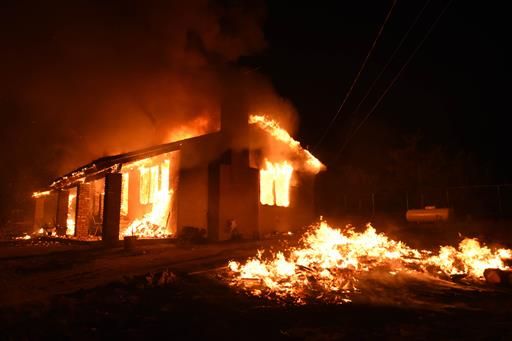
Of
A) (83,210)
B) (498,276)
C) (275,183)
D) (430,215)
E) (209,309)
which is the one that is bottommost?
(209,309)

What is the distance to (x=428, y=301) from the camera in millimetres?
7527

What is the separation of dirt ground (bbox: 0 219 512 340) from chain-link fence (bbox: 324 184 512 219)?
16.7m

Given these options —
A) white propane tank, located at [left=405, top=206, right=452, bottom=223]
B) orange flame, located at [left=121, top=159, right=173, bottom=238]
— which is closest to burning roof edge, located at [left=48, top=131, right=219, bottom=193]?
orange flame, located at [left=121, top=159, right=173, bottom=238]

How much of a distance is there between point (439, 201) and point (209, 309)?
23.4 meters

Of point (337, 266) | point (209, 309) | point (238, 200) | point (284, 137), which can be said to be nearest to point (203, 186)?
point (238, 200)

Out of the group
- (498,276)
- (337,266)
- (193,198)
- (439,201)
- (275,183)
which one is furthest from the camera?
(439,201)

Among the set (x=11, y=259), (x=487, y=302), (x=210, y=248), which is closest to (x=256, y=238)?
(x=210, y=248)

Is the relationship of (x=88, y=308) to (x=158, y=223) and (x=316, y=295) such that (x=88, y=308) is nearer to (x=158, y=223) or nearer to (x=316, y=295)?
(x=316, y=295)

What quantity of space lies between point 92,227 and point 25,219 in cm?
1710

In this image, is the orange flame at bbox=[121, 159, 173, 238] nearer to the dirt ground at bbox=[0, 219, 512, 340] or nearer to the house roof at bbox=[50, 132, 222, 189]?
the house roof at bbox=[50, 132, 222, 189]

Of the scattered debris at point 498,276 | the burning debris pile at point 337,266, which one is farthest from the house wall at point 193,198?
the scattered debris at point 498,276

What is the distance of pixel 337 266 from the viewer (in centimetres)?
1038

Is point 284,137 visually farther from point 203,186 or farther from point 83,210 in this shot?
point 83,210

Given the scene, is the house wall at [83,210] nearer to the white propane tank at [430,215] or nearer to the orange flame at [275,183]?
the orange flame at [275,183]
